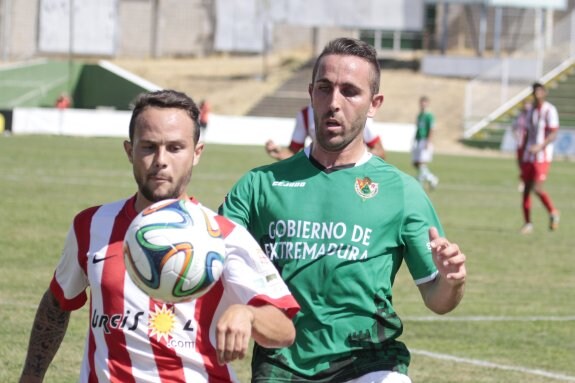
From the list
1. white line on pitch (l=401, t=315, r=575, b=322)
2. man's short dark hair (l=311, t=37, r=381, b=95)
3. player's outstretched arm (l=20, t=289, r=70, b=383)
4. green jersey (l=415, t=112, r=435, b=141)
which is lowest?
green jersey (l=415, t=112, r=435, b=141)

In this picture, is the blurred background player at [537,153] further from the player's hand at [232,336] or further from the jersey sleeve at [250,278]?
the player's hand at [232,336]

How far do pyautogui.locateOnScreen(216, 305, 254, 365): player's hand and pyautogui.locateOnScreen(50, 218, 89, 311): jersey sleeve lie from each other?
114cm

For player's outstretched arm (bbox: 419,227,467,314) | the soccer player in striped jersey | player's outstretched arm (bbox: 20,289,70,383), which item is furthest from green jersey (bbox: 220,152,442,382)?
player's outstretched arm (bbox: 20,289,70,383)

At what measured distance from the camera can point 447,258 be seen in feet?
16.4

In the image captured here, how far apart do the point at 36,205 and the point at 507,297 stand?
937cm

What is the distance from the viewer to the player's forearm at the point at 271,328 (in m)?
4.32

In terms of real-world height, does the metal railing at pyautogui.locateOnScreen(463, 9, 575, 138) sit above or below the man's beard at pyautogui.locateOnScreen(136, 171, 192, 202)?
below

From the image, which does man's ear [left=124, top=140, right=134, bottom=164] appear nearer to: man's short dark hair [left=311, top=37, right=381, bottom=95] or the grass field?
man's short dark hair [left=311, top=37, right=381, bottom=95]

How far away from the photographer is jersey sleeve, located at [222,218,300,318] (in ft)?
15.0

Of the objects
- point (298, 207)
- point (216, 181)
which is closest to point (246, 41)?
point (216, 181)

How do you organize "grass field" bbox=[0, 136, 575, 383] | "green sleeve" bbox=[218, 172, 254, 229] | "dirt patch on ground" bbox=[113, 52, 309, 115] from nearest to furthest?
"green sleeve" bbox=[218, 172, 254, 229]
"grass field" bbox=[0, 136, 575, 383]
"dirt patch on ground" bbox=[113, 52, 309, 115]

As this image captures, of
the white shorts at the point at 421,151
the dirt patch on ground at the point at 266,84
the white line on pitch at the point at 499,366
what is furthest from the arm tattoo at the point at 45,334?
the dirt patch on ground at the point at 266,84


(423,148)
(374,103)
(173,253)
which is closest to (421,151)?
(423,148)

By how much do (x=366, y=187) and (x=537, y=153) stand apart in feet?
52.9
